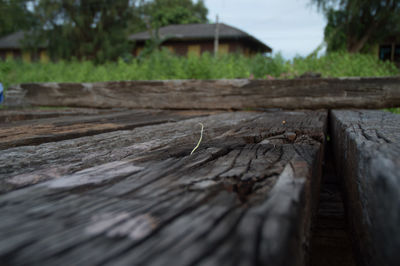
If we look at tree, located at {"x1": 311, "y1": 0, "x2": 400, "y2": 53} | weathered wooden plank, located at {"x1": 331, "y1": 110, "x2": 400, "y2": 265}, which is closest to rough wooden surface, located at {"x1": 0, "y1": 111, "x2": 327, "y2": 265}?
weathered wooden plank, located at {"x1": 331, "y1": 110, "x2": 400, "y2": 265}

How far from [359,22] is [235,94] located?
15377 millimetres

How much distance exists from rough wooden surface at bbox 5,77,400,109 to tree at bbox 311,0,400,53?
13865mm

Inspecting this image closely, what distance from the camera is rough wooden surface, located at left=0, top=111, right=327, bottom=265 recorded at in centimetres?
30

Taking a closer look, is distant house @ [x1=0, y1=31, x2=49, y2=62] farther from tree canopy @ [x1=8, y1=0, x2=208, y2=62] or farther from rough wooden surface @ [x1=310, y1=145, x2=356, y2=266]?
rough wooden surface @ [x1=310, y1=145, x2=356, y2=266]

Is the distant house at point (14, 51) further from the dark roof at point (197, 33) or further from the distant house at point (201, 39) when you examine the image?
the dark roof at point (197, 33)

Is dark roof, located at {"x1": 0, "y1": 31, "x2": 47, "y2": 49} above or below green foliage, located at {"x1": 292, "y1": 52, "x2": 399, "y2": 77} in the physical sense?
above

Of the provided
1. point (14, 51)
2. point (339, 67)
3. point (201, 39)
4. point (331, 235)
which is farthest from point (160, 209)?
point (14, 51)

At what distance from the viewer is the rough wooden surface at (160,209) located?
0.30m

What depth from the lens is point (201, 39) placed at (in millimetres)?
25312

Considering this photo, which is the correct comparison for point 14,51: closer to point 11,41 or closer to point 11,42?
point 11,42

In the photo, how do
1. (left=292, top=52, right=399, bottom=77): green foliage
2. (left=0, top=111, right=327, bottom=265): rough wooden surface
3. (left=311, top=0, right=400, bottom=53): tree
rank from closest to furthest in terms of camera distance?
(left=0, top=111, right=327, bottom=265): rough wooden surface < (left=292, top=52, right=399, bottom=77): green foliage < (left=311, top=0, right=400, bottom=53): tree

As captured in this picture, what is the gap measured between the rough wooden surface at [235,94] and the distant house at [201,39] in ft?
71.1

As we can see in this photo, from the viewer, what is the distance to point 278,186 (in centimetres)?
43

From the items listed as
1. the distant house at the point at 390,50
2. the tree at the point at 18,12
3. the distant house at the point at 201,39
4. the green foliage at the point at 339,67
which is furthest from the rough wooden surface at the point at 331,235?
the tree at the point at 18,12
